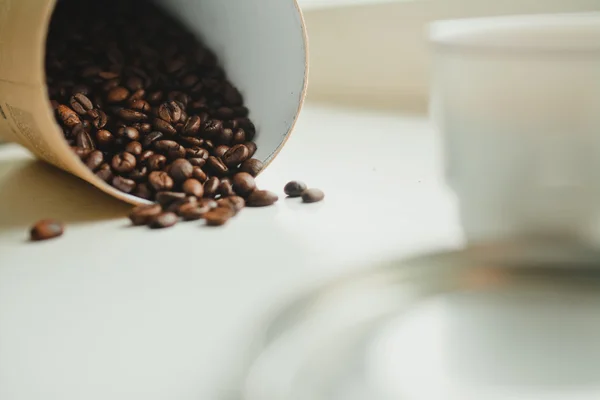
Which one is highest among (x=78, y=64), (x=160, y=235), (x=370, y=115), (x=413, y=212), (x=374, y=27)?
(x=374, y=27)

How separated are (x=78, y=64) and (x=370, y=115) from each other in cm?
64

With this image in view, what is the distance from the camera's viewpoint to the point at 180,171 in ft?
3.10

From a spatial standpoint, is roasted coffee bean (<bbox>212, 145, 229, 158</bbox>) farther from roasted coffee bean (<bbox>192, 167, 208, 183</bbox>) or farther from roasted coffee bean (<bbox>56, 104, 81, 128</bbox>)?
roasted coffee bean (<bbox>56, 104, 81, 128</bbox>)

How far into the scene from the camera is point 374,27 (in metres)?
1.68

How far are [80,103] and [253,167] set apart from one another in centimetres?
27

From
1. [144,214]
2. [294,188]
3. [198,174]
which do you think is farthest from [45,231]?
[294,188]

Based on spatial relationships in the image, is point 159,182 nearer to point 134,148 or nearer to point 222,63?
point 134,148

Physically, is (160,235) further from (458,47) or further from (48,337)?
(458,47)

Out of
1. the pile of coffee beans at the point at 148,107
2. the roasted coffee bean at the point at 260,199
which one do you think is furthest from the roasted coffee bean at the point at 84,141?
the roasted coffee bean at the point at 260,199

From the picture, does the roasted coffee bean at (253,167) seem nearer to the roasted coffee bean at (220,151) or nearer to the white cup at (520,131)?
the roasted coffee bean at (220,151)

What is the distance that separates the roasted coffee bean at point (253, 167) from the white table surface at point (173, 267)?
0.06 metres

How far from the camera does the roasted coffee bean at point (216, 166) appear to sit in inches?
39.1

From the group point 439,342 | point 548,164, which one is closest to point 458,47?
point 548,164

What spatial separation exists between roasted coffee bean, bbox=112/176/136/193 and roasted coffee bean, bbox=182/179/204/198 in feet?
0.22
